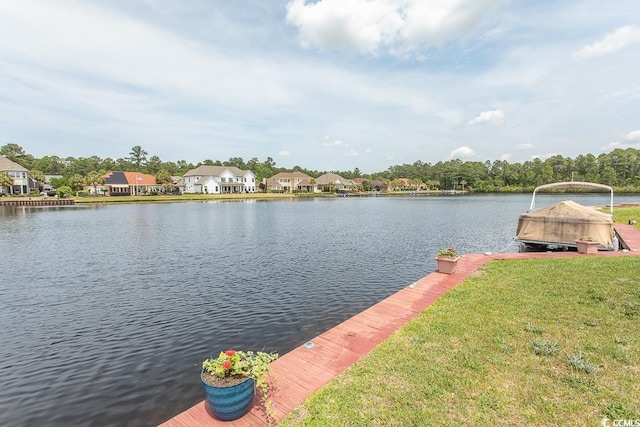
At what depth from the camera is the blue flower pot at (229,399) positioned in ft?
13.7

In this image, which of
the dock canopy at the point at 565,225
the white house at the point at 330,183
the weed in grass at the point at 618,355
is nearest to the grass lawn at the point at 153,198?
the white house at the point at 330,183

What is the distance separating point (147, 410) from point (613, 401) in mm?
7604

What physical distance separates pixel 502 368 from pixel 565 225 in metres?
Result: 16.2

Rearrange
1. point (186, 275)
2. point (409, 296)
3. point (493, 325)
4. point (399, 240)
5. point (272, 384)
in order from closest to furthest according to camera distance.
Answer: point (272, 384)
point (493, 325)
point (409, 296)
point (186, 275)
point (399, 240)

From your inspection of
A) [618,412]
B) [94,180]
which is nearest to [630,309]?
[618,412]

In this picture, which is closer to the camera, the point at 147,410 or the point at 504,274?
the point at 147,410

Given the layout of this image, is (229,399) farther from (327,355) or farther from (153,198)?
(153,198)

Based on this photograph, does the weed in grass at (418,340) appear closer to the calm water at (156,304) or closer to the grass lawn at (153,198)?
the calm water at (156,304)

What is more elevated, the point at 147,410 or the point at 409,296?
the point at 409,296

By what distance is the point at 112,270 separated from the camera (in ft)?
50.6

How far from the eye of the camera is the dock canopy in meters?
16.1

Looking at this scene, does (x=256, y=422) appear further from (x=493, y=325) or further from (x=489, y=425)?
(x=493, y=325)

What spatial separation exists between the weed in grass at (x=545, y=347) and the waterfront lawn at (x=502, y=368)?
0.7 inches

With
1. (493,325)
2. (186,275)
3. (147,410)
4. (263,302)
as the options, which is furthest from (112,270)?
(493,325)
